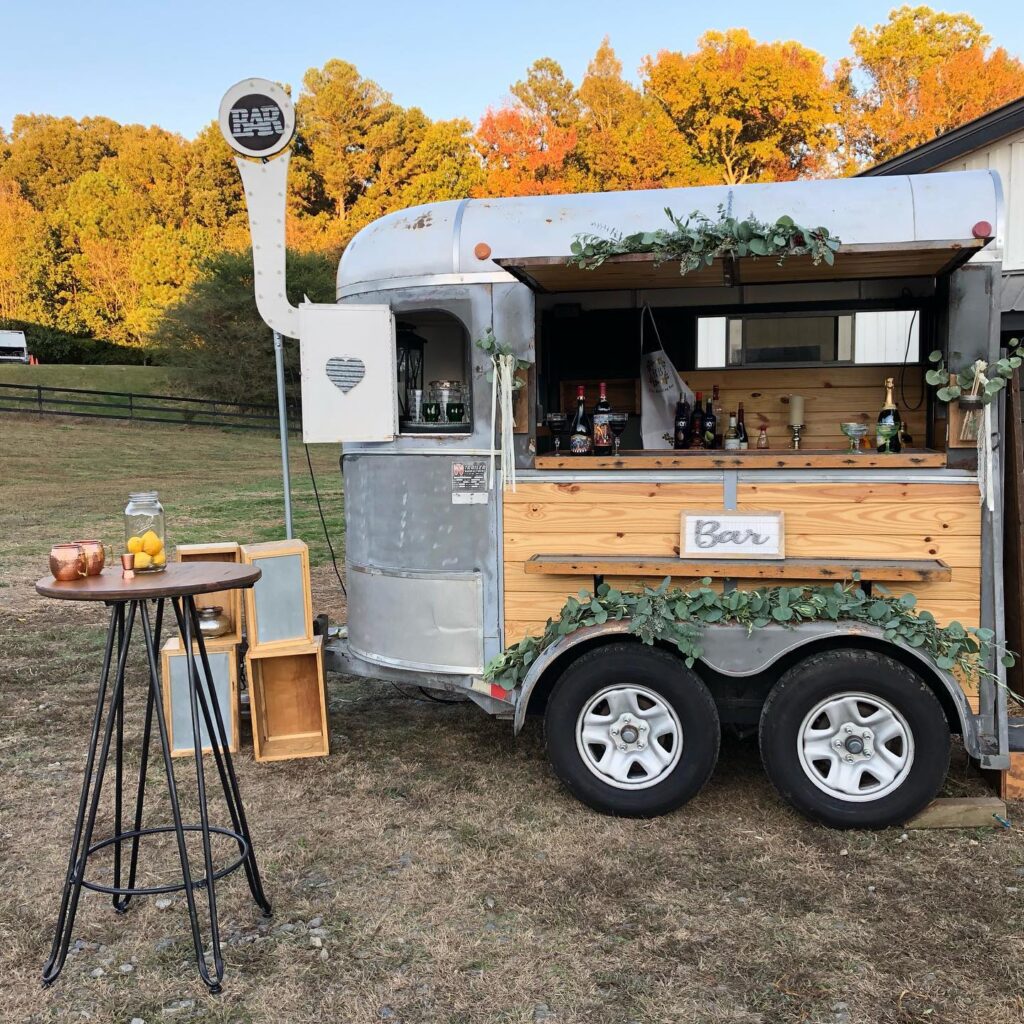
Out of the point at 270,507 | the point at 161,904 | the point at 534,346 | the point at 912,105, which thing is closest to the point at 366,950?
the point at 161,904

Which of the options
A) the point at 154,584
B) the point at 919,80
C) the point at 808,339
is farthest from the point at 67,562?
the point at 919,80

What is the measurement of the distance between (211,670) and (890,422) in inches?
132

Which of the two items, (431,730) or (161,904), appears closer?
(161,904)

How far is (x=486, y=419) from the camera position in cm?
413

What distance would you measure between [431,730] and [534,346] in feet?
6.93

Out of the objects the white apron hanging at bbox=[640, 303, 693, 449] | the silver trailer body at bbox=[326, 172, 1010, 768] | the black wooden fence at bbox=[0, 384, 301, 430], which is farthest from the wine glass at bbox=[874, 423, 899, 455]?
the black wooden fence at bbox=[0, 384, 301, 430]

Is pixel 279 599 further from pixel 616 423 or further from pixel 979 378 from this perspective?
pixel 979 378

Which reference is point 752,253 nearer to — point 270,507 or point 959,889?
point 959,889

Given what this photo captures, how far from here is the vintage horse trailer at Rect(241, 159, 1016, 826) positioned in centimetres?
368

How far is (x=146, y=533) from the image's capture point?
3.01 metres

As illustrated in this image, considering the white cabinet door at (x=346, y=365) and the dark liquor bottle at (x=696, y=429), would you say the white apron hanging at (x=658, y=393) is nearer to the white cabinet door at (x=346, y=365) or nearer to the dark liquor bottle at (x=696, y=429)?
the dark liquor bottle at (x=696, y=429)

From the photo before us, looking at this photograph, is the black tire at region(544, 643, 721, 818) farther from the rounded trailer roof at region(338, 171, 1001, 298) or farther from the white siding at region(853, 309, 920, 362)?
the white siding at region(853, 309, 920, 362)

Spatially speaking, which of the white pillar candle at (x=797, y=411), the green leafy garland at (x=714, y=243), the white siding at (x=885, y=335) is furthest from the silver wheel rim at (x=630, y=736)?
the white siding at (x=885, y=335)

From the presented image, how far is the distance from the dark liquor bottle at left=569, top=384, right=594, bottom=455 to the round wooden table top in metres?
1.86
